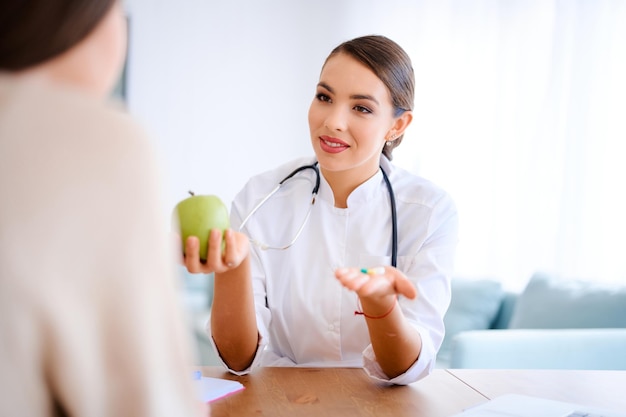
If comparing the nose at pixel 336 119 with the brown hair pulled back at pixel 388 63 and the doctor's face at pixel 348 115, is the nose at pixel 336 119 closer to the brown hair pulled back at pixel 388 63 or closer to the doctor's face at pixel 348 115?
the doctor's face at pixel 348 115

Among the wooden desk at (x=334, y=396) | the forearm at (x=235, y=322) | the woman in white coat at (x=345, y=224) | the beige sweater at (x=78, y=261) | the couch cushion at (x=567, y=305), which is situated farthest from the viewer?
the couch cushion at (x=567, y=305)

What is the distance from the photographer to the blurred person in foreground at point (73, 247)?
1.60ft

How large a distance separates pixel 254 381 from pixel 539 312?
1904 millimetres

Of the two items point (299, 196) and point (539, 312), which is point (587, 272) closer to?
point (539, 312)

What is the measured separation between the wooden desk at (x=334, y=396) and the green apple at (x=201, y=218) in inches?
10.5

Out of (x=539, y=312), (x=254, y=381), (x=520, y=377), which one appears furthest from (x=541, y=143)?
(x=254, y=381)

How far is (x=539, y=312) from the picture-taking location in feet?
9.63

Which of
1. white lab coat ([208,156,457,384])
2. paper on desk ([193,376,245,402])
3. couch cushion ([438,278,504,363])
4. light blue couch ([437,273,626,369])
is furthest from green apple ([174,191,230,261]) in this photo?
couch cushion ([438,278,504,363])

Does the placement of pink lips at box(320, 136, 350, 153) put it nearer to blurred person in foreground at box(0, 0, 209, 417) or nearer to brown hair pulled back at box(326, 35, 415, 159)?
brown hair pulled back at box(326, 35, 415, 159)

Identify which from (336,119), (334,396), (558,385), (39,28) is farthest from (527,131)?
(39,28)

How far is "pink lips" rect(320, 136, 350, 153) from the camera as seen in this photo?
5.72ft

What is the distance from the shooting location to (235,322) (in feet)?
4.91

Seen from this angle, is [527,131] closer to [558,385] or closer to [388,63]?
[388,63]

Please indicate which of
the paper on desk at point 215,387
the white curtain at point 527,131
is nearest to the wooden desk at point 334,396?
the paper on desk at point 215,387
